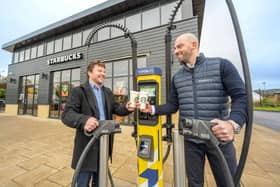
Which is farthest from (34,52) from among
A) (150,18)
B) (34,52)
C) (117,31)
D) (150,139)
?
(150,139)

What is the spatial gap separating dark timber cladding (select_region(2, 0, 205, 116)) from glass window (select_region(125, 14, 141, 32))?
0.52ft

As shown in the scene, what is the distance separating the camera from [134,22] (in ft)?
21.9

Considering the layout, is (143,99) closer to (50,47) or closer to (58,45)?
(58,45)

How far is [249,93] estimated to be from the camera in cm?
84

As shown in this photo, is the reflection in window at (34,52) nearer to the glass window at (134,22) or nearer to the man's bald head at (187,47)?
the glass window at (134,22)

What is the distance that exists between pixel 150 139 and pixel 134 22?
6577mm

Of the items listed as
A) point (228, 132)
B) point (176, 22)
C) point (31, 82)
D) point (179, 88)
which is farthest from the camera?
point (31, 82)

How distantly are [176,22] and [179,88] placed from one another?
16.5 feet

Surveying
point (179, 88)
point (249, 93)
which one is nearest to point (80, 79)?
point (179, 88)

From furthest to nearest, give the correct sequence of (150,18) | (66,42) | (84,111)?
(66,42) < (150,18) < (84,111)

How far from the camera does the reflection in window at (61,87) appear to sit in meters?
7.92

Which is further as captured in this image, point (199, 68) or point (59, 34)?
point (59, 34)

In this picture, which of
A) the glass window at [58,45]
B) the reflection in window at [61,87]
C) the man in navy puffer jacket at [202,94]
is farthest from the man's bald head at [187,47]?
the glass window at [58,45]

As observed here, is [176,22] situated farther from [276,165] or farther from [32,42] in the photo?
[32,42]
